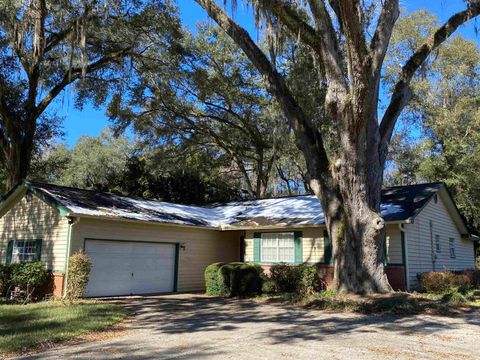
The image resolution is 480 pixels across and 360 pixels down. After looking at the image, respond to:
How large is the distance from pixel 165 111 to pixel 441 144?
1681 centimetres

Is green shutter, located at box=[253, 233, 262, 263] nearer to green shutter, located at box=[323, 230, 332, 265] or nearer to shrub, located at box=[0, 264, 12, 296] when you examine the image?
green shutter, located at box=[323, 230, 332, 265]

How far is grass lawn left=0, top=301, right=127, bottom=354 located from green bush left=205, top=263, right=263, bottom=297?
499 cm

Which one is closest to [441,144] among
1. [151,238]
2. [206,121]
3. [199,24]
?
[206,121]

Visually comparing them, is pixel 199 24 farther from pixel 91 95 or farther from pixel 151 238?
pixel 151 238

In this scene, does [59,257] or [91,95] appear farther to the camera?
[91,95]

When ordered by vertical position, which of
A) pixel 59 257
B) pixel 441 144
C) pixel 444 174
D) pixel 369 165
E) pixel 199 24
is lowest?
pixel 59 257

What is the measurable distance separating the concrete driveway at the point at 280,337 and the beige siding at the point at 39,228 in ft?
13.7

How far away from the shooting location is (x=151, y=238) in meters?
16.8

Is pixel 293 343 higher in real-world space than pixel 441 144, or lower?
lower

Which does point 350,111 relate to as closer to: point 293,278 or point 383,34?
point 383,34

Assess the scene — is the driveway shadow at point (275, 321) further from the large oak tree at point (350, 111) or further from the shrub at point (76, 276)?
the large oak tree at point (350, 111)

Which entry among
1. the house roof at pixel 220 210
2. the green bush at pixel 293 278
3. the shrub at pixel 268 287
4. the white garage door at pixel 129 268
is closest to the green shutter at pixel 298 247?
the house roof at pixel 220 210

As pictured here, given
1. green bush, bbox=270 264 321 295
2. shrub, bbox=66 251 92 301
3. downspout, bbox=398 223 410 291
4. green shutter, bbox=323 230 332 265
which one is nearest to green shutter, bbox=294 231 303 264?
green shutter, bbox=323 230 332 265

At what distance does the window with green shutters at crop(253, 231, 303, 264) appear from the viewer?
17.9 metres
